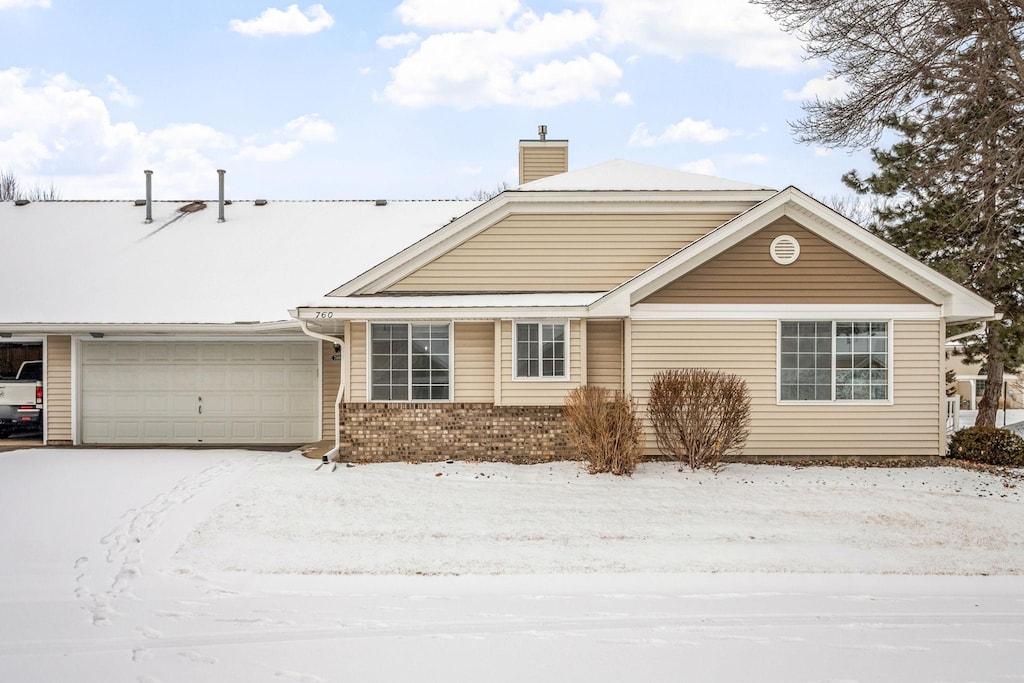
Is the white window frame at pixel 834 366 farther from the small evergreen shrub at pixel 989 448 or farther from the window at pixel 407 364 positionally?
the window at pixel 407 364

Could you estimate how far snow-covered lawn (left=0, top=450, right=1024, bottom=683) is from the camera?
5.43 m

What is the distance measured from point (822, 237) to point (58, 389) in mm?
14326

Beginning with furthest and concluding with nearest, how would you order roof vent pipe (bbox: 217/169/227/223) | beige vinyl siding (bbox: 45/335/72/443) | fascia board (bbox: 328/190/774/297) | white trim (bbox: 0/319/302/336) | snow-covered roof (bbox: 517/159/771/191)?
roof vent pipe (bbox: 217/169/227/223) → beige vinyl siding (bbox: 45/335/72/443) → snow-covered roof (bbox: 517/159/771/191) → white trim (bbox: 0/319/302/336) → fascia board (bbox: 328/190/774/297)

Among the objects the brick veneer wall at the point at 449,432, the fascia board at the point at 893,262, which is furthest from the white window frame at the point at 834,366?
the brick veneer wall at the point at 449,432

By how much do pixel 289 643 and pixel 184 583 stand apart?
199 centimetres

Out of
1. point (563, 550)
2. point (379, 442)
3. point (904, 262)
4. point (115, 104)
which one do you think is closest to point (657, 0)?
point (904, 262)

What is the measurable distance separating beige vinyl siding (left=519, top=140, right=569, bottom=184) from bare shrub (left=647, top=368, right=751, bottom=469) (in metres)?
6.59

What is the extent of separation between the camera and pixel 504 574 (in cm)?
746

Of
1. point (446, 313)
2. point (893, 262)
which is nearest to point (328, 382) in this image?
point (446, 313)

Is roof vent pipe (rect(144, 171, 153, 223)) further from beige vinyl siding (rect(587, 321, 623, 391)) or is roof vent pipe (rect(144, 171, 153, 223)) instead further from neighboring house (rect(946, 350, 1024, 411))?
neighboring house (rect(946, 350, 1024, 411))

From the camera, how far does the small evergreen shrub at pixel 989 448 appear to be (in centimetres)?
1251

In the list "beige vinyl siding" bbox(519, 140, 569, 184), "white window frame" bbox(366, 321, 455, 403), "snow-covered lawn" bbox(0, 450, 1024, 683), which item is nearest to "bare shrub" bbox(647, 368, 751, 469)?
"snow-covered lawn" bbox(0, 450, 1024, 683)

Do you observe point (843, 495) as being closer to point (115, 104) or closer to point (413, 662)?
point (413, 662)

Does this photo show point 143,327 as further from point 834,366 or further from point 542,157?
point 834,366
